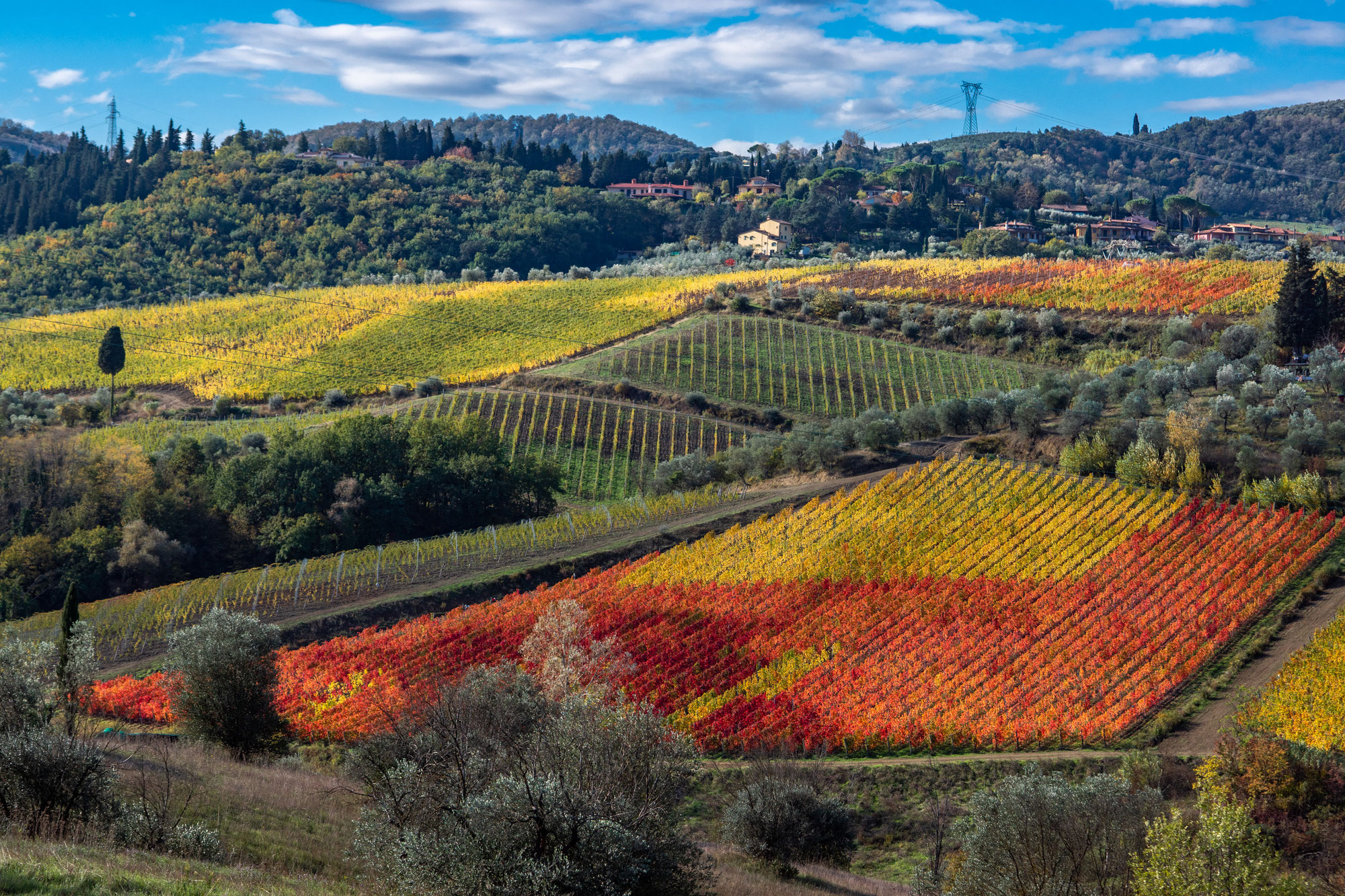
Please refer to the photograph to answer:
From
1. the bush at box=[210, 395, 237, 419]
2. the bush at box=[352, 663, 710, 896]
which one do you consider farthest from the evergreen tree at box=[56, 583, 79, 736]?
the bush at box=[210, 395, 237, 419]

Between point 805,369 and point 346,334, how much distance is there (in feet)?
132

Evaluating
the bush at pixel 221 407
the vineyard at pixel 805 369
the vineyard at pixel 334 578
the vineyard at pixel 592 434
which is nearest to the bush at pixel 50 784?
the vineyard at pixel 334 578

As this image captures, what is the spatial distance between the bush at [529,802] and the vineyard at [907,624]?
29.0ft

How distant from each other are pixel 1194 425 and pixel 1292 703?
68.3 ft

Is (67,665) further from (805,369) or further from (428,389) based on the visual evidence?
(805,369)

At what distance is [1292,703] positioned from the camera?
113 ft

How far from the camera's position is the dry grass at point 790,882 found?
24.9 metres

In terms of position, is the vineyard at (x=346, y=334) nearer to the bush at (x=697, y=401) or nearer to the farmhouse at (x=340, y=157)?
the bush at (x=697, y=401)

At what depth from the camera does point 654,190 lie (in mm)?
194625

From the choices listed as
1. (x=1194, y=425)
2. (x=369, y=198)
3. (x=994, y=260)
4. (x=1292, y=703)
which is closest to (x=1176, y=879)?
(x=1292, y=703)

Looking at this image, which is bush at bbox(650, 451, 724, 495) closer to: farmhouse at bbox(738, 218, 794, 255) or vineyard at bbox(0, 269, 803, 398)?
vineyard at bbox(0, 269, 803, 398)

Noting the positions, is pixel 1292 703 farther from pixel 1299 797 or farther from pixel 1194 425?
pixel 1194 425

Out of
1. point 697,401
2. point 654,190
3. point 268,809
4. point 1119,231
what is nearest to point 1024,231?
point 1119,231

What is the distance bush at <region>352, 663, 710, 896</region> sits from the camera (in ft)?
61.5
